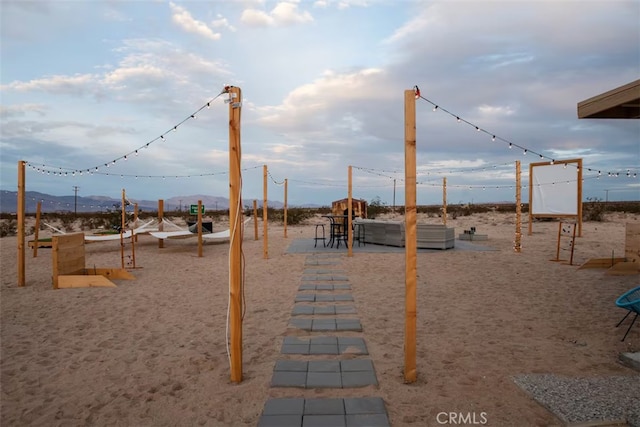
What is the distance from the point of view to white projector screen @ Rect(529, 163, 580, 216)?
A: 37.0ft

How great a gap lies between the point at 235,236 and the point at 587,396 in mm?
2599

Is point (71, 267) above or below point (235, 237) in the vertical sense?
below

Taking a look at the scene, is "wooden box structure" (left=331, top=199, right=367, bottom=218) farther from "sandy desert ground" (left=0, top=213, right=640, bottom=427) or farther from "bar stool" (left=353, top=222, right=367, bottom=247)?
"sandy desert ground" (left=0, top=213, right=640, bottom=427)

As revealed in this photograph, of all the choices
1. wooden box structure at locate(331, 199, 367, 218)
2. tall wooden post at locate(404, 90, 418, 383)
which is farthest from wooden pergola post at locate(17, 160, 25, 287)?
wooden box structure at locate(331, 199, 367, 218)

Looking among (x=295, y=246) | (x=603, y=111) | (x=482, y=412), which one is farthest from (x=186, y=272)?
(x=603, y=111)

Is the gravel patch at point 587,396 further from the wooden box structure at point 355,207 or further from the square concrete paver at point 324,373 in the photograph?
the wooden box structure at point 355,207

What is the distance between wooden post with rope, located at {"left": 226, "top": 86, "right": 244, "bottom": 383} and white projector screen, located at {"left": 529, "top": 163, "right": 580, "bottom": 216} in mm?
10915

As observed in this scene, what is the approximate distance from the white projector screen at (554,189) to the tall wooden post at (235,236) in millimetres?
10914

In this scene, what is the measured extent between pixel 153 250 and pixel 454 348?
934 cm

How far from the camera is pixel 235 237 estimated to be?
2969 millimetres

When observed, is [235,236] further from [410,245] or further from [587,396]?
[587,396]

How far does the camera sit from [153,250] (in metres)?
10.9
